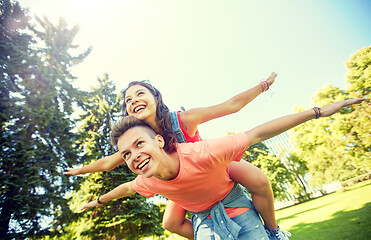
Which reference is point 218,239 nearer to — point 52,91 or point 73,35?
point 52,91

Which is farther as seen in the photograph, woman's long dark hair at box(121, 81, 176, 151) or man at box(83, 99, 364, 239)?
woman's long dark hair at box(121, 81, 176, 151)

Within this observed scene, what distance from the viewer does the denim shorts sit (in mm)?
2002

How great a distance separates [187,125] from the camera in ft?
8.23

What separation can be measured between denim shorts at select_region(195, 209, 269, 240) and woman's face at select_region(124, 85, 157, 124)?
1.52 m

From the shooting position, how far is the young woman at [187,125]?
2.13m

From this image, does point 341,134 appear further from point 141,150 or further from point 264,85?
point 141,150

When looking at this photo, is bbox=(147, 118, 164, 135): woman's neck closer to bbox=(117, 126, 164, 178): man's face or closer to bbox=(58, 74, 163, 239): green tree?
bbox=(117, 126, 164, 178): man's face

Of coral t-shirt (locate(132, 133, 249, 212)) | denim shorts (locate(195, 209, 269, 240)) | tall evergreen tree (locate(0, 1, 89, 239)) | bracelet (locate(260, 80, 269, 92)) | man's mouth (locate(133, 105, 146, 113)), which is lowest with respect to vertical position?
denim shorts (locate(195, 209, 269, 240))

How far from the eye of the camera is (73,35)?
12453mm

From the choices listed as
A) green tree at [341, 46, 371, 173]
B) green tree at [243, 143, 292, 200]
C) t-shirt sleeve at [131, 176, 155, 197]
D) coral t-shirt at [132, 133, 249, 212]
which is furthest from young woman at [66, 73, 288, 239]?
green tree at [243, 143, 292, 200]

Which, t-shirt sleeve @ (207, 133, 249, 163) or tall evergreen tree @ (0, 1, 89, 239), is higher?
tall evergreen tree @ (0, 1, 89, 239)

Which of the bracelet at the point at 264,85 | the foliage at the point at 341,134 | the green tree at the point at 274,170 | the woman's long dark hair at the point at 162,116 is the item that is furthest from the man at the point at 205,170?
the green tree at the point at 274,170

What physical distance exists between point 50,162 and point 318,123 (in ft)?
66.8

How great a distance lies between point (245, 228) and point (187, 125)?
1.45 m
